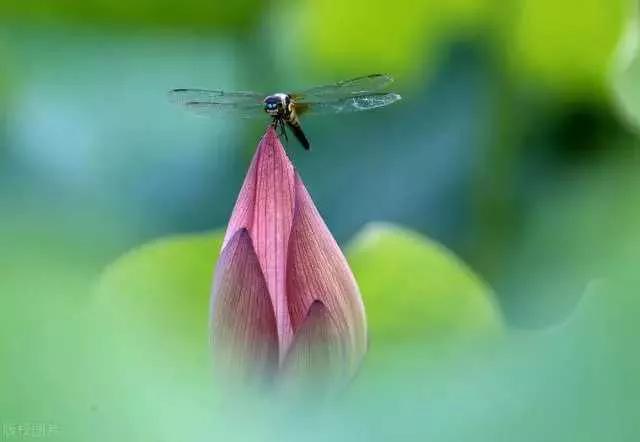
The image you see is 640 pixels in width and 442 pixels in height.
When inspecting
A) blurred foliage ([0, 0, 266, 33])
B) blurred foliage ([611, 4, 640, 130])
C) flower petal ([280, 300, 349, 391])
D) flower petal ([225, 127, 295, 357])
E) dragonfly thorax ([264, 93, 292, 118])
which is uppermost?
blurred foliage ([0, 0, 266, 33])

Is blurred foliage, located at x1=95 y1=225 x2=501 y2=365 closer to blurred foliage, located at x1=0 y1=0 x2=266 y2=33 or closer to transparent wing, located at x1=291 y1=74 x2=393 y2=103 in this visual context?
transparent wing, located at x1=291 y1=74 x2=393 y2=103

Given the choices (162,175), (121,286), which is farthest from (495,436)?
(162,175)

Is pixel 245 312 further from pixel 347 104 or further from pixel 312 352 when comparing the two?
pixel 347 104

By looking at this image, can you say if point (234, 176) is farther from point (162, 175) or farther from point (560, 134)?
point (560, 134)

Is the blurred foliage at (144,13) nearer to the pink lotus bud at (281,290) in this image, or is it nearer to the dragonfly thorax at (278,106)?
the dragonfly thorax at (278,106)

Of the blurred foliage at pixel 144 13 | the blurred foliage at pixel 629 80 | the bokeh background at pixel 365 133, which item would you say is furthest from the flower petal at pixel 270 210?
the blurred foliage at pixel 144 13

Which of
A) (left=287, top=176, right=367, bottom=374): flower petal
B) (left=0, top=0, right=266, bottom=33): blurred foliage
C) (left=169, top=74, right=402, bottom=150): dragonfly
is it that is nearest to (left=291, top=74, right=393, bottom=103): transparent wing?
(left=169, top=74, right=402, bottom=150): dragonfly
